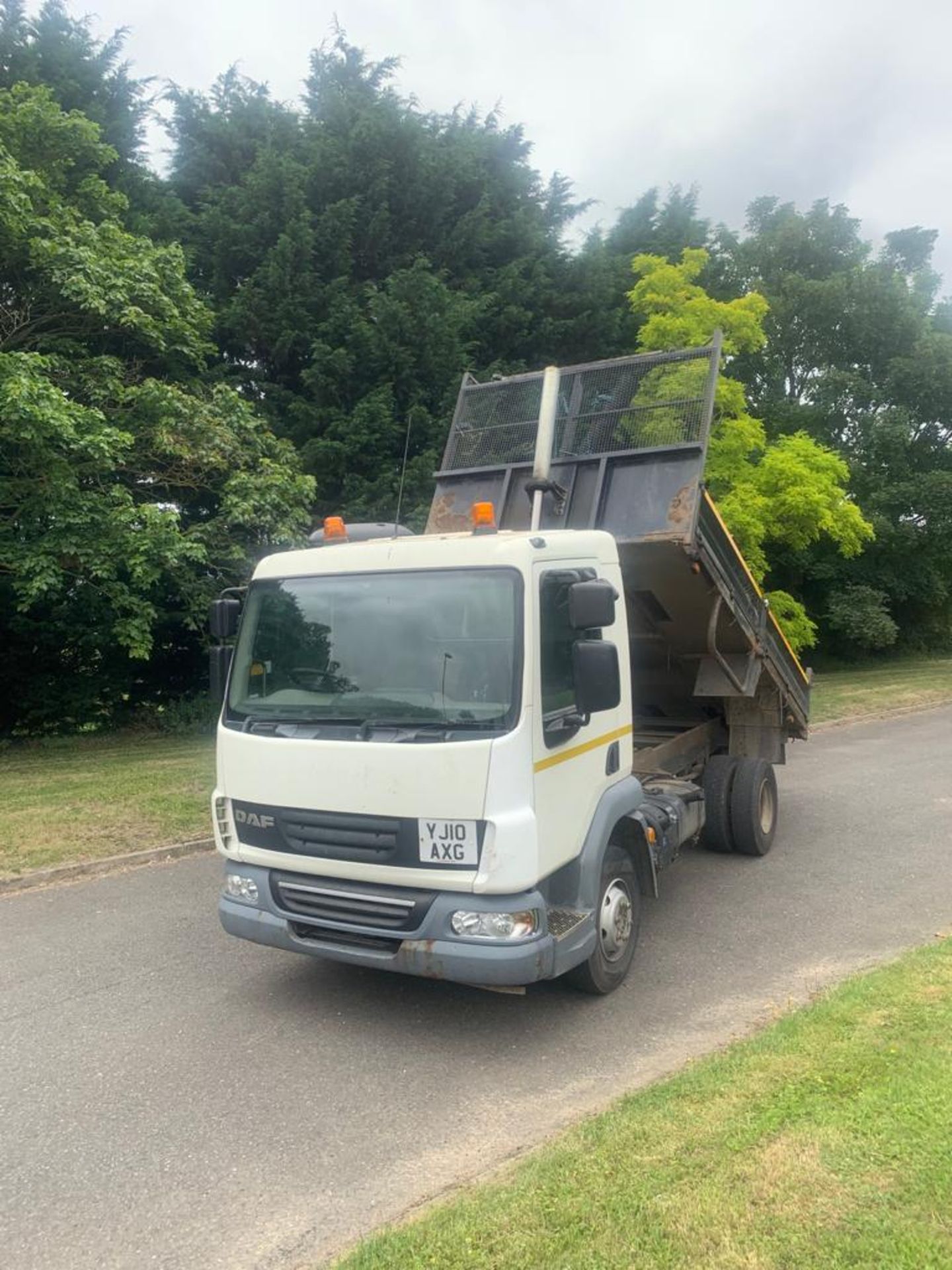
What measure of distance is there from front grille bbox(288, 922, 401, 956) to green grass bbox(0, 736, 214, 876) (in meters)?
3.65

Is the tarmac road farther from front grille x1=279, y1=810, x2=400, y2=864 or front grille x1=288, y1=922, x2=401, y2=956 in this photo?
front grille x1=279, y1=810, x2=400, y2=864

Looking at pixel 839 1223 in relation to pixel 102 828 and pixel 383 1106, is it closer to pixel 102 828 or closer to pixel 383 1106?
pixel 383 1106

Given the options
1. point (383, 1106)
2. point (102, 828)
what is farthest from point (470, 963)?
point (102, 828)

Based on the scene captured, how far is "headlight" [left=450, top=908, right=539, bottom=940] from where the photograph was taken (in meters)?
3.75

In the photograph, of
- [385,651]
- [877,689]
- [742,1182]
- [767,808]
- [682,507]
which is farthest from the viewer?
[877,689]

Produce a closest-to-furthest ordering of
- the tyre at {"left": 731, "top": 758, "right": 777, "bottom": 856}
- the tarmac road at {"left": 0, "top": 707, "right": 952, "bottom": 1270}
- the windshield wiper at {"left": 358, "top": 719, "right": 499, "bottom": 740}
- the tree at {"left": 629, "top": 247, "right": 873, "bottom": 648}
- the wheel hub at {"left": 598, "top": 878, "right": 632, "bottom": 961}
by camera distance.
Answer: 1. the tarmac road at {"left": 0, "top": 707, "right": 952, "bottom": 1270}
2. the windshield wiper at {"left": 358, "top": 719, "right": 499, "bottom": 740}
3. the wheel hub at {"left": 598, "top": 878, "right": 632, "bottom": 961}
4. the tyre at {"left": 731, "top": 758, "right": 777, "bottom": 856}
5. the tree at {"left": 629, "top": 247, "right": 873, "bottom": 648}

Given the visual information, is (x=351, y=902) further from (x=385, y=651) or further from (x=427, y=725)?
(x=385, y=651)

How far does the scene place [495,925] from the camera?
3.75m

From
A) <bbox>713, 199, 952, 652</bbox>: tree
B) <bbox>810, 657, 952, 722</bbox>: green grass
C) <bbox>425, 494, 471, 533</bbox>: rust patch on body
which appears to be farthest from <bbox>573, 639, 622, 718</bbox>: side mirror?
<bbox>713, 199, 952, 652</bbox>: tree

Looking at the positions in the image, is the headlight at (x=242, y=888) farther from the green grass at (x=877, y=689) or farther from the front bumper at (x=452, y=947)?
the green grass at (x=877, y=689)

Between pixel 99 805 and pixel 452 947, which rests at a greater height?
pixel 452 947

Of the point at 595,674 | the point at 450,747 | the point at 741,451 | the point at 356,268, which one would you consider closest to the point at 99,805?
the point at 450,747

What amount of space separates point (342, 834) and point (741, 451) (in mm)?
12750

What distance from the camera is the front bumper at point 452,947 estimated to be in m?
3.72
